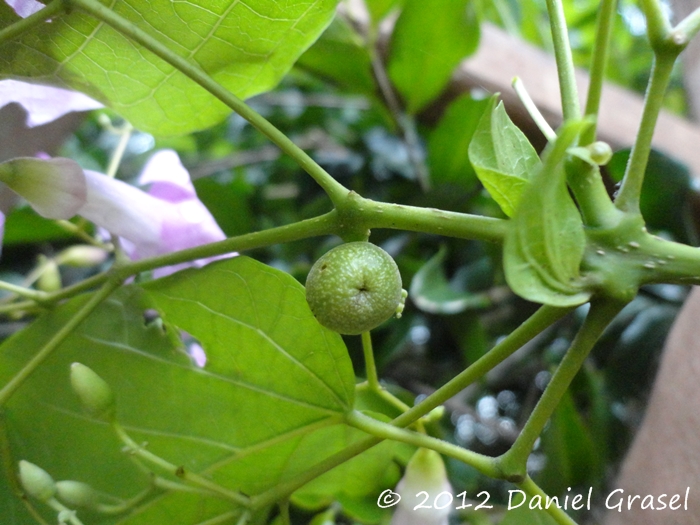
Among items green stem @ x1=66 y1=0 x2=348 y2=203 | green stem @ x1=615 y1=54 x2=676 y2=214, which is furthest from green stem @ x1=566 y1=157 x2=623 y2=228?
green stem @ x1=66 y1=0 x2=348 y2=203

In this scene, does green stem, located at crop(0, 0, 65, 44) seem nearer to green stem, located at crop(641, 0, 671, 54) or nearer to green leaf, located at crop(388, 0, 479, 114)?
green stem, located at crop(641, 0, 671, 54)

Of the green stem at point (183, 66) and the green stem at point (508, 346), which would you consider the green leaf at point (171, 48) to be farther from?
the green stem at point (508, 346)

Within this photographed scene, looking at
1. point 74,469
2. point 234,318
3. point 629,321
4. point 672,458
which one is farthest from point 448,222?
point 629,321

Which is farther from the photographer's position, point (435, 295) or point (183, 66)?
point (435, 295)

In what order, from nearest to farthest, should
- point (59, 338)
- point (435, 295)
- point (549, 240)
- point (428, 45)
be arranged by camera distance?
point (549, 240), point (59, 338), point (435, 295), point (428, 45)

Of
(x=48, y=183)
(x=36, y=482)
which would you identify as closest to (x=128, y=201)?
(x=48, y=183)

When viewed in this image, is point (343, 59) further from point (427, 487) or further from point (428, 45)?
point (427, 487)
